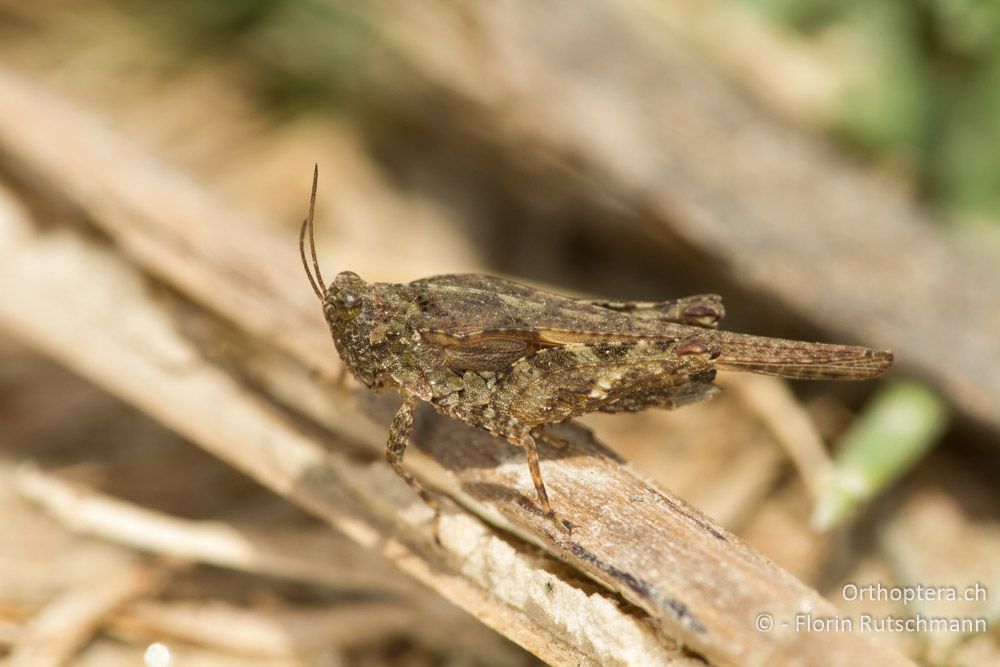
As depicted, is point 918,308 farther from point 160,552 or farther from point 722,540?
point 160,552

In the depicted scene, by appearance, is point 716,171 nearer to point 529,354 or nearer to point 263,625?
point 529,354

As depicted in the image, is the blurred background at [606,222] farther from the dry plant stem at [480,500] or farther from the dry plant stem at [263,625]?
the dry plant stem at [480,500]

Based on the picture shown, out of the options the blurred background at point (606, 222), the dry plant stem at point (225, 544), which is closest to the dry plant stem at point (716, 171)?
the blurred background at point (606, 222)

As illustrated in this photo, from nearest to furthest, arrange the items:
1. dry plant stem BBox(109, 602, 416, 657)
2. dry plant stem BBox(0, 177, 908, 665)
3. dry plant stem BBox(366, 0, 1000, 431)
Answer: dry plant stem BBox(0, 177, 908, 665), dry plant stem BBox(109, 602, 416, 657), dry plant stem BBox(366, 0, 1000, 431)

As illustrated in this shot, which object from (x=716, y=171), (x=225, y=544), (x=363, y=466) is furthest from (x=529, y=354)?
(x=716, y=171)

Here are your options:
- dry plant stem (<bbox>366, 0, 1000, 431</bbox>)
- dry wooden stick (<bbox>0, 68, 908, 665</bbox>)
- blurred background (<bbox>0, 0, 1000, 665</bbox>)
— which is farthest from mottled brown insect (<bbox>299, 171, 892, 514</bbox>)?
dry plant stem (<bbox>366, 0, 1000, 431</bbox>)

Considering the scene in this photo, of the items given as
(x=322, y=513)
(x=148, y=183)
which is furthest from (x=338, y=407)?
(x=148, y=183)

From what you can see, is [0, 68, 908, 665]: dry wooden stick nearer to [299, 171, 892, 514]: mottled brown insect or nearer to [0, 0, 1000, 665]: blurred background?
[299, 171, 892, 514]: mottled brown insect
